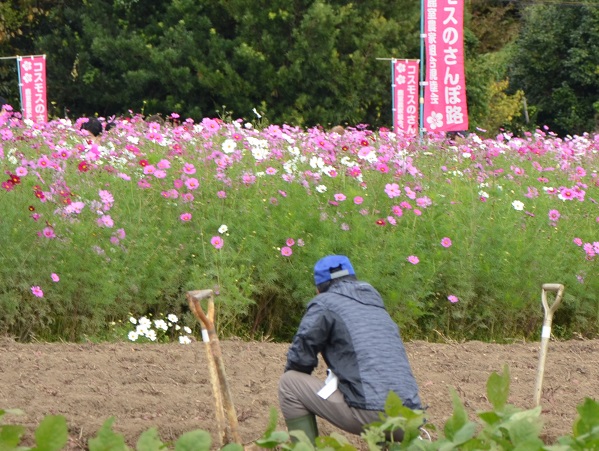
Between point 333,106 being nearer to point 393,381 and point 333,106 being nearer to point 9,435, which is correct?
point 393,381

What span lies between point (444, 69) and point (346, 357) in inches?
473

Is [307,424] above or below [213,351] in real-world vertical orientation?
below

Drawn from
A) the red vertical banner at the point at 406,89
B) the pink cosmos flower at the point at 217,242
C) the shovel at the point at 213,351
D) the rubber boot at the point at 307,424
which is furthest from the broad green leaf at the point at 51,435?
the red vertical banner at the point at 406,89

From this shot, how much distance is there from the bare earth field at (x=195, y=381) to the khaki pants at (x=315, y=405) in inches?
15.6

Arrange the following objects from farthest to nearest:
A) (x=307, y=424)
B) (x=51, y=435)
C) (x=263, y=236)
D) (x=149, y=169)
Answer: (x=149, y=169)
(x=263, y=236)
(x=307, y=424)
(x=51, y=435)

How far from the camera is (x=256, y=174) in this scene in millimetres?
8125

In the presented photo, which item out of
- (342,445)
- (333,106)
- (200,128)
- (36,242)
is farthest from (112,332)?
(333,106)

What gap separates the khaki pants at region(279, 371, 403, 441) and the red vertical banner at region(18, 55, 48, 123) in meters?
17.7

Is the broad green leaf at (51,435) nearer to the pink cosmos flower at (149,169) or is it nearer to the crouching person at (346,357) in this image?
the crouching person at (346,357)

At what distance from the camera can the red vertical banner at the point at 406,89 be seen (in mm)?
20422

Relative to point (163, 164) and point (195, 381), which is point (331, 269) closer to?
point (195, 381)

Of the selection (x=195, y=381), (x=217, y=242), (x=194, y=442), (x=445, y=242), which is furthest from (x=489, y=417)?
(x=445, y=242)

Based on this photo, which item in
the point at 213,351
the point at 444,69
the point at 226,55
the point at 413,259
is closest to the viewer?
the point at 213,351

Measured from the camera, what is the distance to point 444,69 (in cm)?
1587
